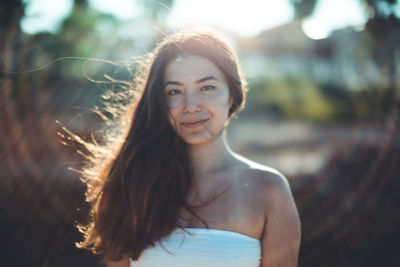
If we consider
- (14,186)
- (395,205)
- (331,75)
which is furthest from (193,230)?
(331,75)

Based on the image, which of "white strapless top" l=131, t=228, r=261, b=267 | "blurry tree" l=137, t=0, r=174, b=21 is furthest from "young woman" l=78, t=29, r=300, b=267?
"blurry tree" l=137, t=0, r=174, b=21

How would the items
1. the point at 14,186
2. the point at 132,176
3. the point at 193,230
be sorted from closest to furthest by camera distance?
the point at 193,230 → the point at 132,176 → the point at 14,186

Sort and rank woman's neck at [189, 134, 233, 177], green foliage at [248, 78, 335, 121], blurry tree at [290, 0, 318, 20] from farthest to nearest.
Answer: blurry tree at [290, 0, 318, 20], green foliage at [248, 78, 335, 121], woman's neck at [189, 134, 233, 177]

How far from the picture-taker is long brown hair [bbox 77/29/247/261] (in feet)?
6.19

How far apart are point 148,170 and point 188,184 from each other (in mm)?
251

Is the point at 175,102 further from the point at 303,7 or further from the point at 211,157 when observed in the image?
the point at 303,7

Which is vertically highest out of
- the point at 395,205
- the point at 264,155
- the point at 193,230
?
the point at 264,155

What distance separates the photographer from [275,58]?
24.6 meters

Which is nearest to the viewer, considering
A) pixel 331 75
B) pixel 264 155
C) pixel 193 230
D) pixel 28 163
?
pixel 193 230

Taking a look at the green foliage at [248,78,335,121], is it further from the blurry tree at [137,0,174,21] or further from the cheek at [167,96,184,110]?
the cheek at [167,96,184,110]

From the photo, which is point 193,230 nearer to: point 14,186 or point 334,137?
point 14,186

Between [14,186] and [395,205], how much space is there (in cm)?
490

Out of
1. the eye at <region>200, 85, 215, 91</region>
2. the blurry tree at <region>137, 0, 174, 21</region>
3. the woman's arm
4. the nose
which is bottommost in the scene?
the woman's arm

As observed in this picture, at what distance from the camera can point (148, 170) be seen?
200 cm
